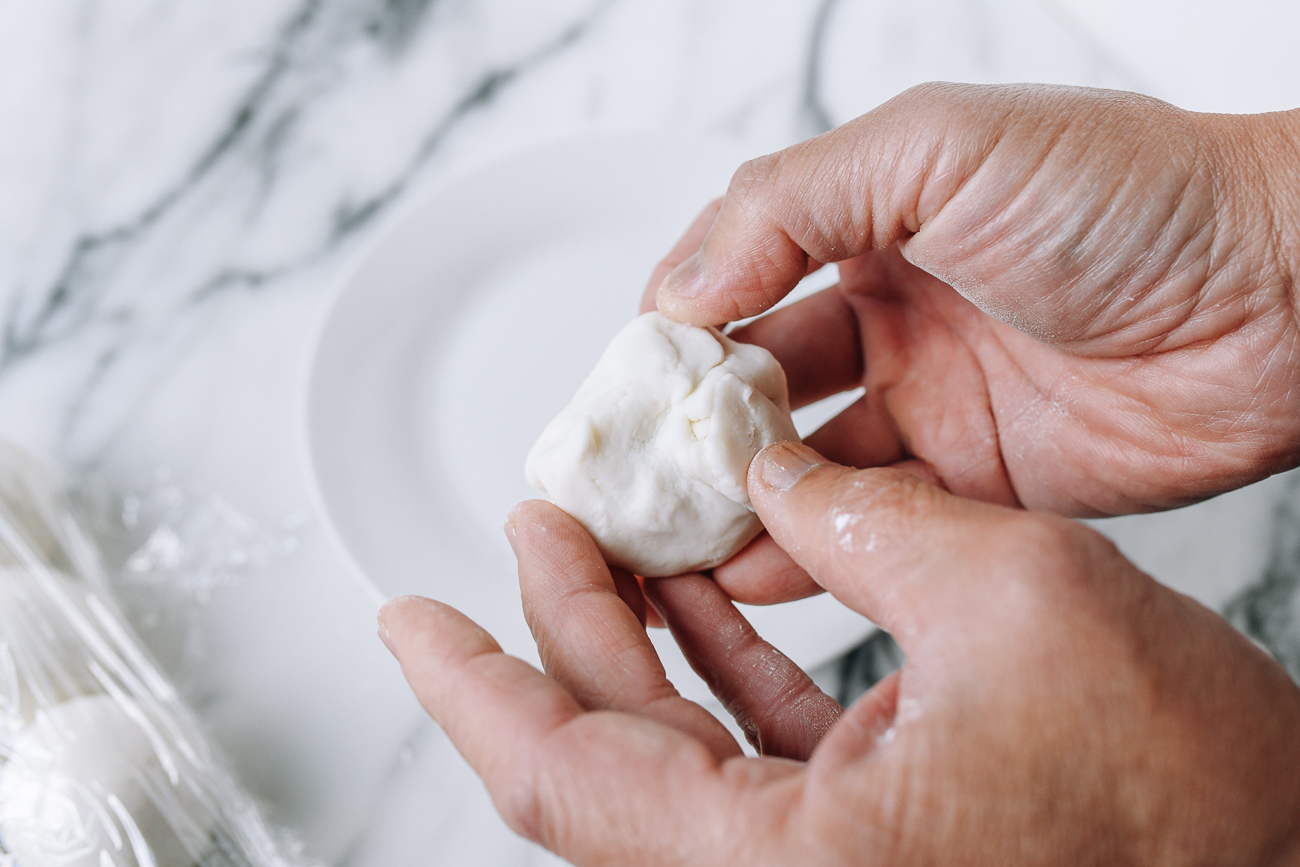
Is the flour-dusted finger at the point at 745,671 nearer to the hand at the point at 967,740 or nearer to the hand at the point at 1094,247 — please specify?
the hand at the point at 967,740

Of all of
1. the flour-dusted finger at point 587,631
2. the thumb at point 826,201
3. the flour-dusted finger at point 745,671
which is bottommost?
the flour-dusted finger at point 745,671

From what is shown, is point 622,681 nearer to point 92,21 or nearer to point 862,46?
point 862,46

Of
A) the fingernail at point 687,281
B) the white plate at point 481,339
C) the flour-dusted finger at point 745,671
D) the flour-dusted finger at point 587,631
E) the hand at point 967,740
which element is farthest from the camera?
the white plate at point 481,339

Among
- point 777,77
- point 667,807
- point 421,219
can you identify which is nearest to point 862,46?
point 777,77

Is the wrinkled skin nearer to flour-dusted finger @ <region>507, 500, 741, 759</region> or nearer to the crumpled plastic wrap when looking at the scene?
flour-dusted finger @ <region>507, 500, 741, 759</region>

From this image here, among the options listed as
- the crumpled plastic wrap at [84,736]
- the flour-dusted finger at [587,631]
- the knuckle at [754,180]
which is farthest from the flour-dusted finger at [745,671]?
the crumpled plastic wrap at [84,736]

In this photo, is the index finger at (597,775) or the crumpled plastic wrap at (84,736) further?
the crumpled plastic wrap at (84,736)

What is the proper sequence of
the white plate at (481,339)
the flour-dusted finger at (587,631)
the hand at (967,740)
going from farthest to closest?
the white plate at (481,339) → the flour-dusted finger at (587,631) → the hand at (967,740)
